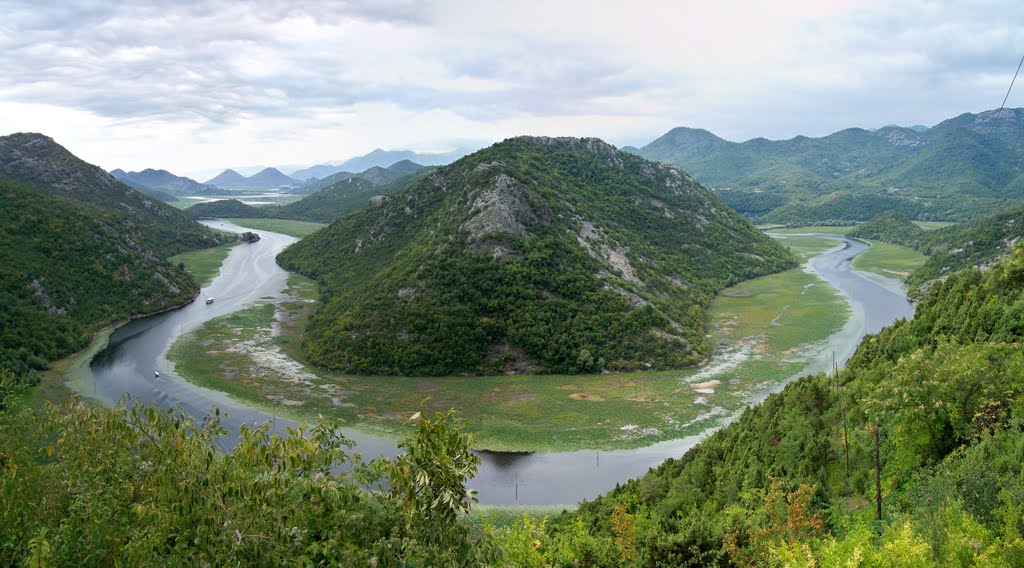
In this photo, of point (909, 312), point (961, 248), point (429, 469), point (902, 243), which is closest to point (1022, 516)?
point (429, 469)

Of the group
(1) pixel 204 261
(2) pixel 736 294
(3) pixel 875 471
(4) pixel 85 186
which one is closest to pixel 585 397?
(3) pixel 875 471

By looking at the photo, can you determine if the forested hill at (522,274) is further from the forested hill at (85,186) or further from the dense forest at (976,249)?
the forested hill at (85,186)

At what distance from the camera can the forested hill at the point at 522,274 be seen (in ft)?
230

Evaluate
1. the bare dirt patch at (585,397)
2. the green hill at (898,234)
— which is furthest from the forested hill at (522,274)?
the green hill at (898,234)

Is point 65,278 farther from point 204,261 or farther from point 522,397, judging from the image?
point 522,397

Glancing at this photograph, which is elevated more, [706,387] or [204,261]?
[204,261]

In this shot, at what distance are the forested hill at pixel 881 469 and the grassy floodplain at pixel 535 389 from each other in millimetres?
15204

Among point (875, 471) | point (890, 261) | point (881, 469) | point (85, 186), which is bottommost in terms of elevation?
point (881, 469)

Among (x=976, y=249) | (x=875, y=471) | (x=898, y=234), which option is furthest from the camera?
(x=898, y=234)

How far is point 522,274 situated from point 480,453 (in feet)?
106

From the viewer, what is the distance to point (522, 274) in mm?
77125

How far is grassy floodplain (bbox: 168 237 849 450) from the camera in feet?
177

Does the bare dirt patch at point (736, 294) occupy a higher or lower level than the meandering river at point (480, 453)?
higher

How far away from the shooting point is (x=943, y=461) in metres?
22.4
